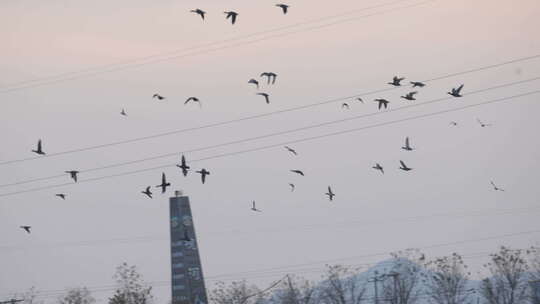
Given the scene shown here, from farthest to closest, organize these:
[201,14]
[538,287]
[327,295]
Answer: [327,295]
[538,287]
[201,14]

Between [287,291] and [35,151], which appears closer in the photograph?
[35,151]

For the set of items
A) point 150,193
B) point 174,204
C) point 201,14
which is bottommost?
point 150,193

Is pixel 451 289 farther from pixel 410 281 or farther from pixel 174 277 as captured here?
pixel 174 277

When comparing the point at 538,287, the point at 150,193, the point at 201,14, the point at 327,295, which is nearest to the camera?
the point at 201,14

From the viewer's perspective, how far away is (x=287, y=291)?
162875mm

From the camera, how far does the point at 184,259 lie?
7407 inches

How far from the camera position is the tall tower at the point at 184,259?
182750mm

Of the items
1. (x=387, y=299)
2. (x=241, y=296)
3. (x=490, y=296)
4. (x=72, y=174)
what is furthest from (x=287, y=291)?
(x=72, y=174)

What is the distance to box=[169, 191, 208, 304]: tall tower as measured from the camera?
183 meters

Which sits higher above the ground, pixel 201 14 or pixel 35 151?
pixel 201 14

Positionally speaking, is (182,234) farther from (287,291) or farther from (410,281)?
(410,281)

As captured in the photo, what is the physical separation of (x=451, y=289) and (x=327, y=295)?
17584mm

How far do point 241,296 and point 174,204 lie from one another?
3038cm

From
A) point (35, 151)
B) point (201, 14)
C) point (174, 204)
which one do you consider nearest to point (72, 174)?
point (35, 151)
